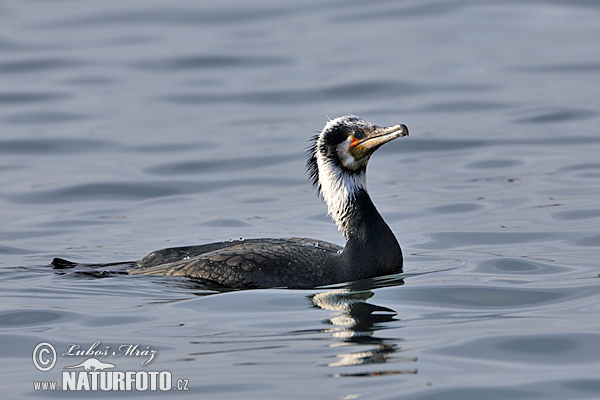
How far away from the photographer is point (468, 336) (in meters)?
7.28

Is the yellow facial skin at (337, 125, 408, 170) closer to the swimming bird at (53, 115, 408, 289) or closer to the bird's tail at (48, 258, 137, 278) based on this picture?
the swimming bird at (53, 115, 408, 289)

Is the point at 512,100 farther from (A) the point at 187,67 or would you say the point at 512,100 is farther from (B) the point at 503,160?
(A) the point at 187,67

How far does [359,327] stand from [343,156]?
238 cm

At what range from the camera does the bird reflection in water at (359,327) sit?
663 cm

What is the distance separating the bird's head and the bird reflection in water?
1.16 m

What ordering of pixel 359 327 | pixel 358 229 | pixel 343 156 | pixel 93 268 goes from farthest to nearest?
pixel 93 268, pixel 343 156, pixel 358 229, pixel 359 327

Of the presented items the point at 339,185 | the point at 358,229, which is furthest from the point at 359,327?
the point at 339,185

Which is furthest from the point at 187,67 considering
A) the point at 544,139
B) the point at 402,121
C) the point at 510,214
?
the point at 510,214

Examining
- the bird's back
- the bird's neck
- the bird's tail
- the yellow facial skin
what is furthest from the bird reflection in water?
the bird's tail

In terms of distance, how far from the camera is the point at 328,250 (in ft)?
31.0

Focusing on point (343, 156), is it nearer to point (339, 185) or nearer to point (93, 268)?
point (339, 185)

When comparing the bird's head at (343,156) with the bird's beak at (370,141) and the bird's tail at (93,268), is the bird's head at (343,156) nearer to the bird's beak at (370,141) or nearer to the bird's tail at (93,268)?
the bird's beak at (370,141)

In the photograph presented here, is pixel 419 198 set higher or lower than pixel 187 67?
lower

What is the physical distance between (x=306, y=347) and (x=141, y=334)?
4.37 feet
